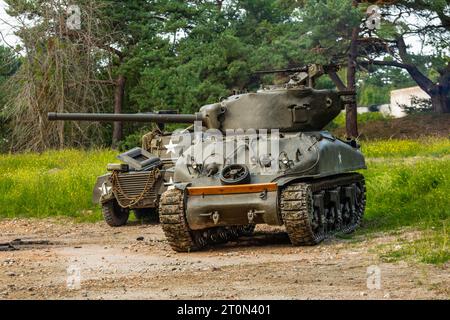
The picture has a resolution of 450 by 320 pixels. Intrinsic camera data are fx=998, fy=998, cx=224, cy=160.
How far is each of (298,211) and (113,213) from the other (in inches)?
223

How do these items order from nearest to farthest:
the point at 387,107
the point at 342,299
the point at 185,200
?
the point at 342,299 < the point at 185,200 < the point at 387,107

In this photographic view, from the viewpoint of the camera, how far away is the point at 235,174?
11.8 meters

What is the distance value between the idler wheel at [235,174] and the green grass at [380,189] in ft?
6.14

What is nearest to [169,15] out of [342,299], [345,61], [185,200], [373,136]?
[345,61]

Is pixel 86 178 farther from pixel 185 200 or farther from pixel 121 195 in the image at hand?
pixel 185 200

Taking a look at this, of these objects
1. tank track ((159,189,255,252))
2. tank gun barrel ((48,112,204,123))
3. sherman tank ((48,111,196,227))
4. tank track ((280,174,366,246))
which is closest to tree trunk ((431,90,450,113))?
sherman tank ((48,111,196,227))

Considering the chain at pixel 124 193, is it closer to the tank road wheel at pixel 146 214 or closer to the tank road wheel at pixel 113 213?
the tank road wheel at pixel 113 213

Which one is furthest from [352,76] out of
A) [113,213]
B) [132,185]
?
[132,185]

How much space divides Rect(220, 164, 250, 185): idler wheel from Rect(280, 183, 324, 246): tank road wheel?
1.60 ft

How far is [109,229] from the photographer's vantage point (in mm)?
15844

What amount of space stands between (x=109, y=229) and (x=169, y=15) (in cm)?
1579
